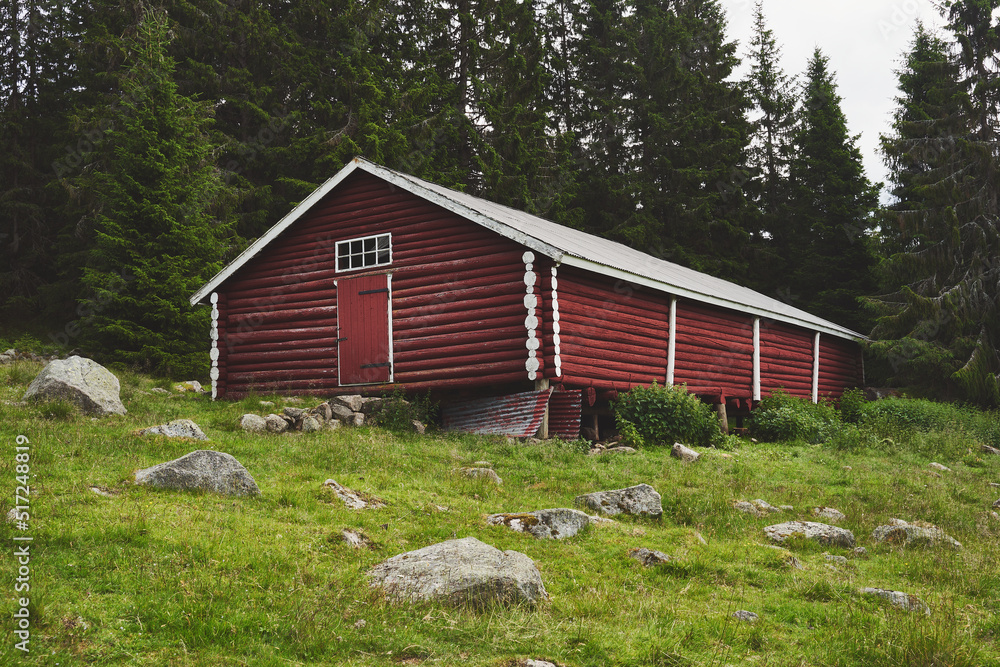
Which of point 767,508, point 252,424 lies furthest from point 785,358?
point 252,424

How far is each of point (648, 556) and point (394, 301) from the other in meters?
11.1

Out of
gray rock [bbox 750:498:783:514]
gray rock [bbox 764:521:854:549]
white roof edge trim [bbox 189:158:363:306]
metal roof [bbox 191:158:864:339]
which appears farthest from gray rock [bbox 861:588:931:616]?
white roof edge trim [bbox 189:158:363:306]

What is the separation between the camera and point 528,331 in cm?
1560

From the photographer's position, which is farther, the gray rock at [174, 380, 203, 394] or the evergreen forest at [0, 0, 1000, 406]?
the evergreen forest at [0, 0, 1000, 406]

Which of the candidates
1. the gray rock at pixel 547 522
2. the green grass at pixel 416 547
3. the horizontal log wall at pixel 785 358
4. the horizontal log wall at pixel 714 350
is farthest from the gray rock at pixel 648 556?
the horizontal log wall at pixel 785 358

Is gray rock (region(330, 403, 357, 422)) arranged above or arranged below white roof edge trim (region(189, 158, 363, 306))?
below

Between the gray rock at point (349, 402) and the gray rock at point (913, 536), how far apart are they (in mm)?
9932

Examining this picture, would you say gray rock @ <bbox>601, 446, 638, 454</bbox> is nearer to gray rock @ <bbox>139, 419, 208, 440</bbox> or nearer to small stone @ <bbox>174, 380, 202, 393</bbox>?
gray rock @ <bbox>139, 419, 208, 440</bbox>

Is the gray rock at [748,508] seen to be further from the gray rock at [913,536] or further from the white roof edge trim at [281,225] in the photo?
the white roof edge trim at [281,225]

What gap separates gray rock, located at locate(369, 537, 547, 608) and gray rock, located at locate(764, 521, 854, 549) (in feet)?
12.9

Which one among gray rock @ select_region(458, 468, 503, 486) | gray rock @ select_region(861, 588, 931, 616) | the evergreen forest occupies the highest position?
the evergreen forest

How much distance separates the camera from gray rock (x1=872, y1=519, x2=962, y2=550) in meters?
8.59

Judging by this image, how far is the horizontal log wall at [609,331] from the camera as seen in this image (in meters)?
16.2

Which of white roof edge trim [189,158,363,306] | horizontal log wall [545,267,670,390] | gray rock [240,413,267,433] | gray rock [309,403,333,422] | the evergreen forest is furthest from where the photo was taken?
the evergreen forest
